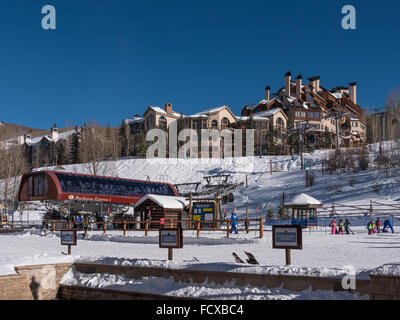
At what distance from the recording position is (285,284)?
9320mm

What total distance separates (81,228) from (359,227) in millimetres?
19505

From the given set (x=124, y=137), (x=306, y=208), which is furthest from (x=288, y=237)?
(x=124, y=137)

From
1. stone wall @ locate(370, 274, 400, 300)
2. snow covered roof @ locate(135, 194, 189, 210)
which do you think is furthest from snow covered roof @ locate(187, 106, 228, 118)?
stone wall @ locate(370, 274, 400, 300)

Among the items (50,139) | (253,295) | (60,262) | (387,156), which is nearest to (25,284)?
(60,262)

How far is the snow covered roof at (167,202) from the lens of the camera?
101 feet

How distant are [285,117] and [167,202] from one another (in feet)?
159

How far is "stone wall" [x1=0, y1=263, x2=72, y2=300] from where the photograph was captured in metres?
11.4

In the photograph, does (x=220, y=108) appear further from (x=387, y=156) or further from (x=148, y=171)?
(x=387, y=156)

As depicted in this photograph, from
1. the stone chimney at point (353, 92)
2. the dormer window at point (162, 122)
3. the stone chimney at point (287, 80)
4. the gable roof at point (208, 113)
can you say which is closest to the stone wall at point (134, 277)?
the gable roof at point (208, 113)

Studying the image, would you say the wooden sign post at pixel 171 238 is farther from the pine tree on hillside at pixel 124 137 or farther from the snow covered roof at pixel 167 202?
the pine tree on hillside at pixel 124 137

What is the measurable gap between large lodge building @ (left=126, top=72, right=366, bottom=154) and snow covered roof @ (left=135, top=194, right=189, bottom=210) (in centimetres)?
3839

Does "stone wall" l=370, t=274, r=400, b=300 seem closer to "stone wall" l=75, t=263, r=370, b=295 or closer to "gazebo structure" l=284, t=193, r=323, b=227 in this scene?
"stone wall" l=75, t=263, r=370, b=295

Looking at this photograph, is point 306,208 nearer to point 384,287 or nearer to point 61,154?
point 384,287

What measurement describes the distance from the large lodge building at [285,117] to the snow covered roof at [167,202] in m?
38.4
